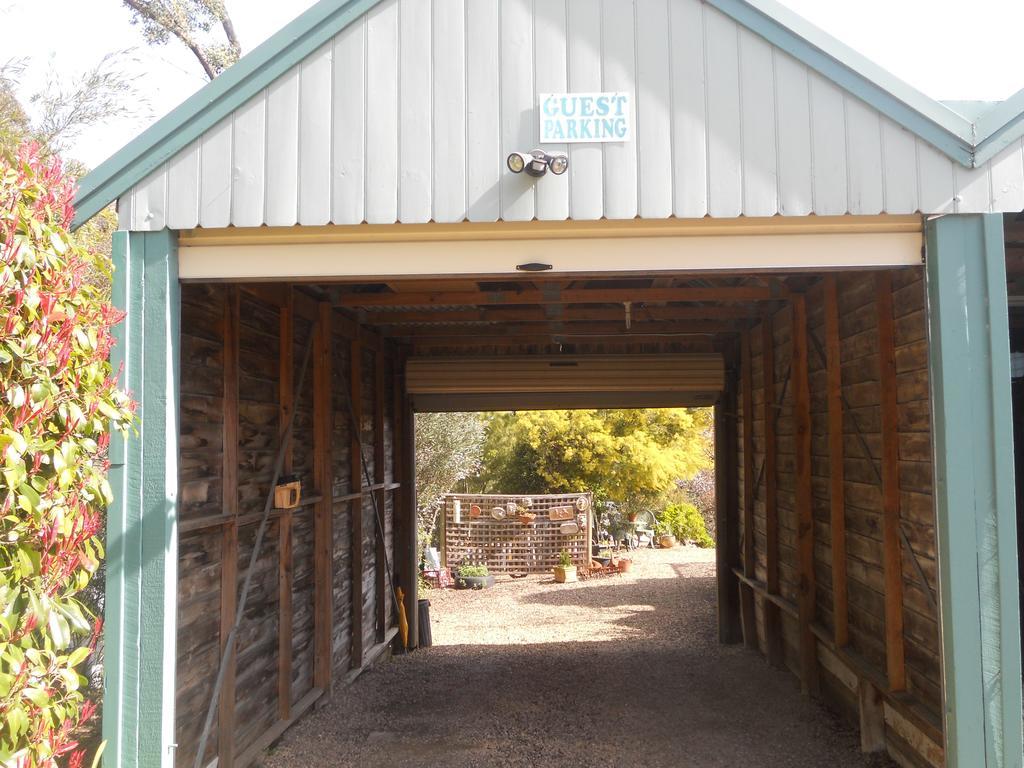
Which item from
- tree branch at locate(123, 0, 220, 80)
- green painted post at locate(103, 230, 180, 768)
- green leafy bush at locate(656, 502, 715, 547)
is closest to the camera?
green painted post at locate(103, 230, 180, 768)

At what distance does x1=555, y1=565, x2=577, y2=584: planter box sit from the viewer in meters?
14.6

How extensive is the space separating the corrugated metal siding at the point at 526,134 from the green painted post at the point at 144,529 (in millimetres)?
261

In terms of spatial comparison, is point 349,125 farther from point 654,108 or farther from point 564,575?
point 564,575

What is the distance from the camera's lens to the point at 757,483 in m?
8.04

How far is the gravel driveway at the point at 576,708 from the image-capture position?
517cm

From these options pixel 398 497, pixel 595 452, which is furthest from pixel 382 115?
pixel 595 452

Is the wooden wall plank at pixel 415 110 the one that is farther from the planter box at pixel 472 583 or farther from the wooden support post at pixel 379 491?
the planter box at pixel 472 583

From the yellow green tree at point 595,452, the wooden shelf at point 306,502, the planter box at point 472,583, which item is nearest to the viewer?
the wooden shelf at point 306,502

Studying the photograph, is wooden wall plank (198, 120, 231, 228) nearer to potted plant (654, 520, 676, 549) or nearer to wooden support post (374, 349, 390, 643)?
wooden support post (374, 349, 390, 643)

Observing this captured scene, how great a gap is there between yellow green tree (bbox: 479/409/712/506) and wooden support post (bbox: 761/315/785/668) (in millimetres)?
9944

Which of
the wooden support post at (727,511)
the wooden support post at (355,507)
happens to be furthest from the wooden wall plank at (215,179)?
the wooden support post at (727,511)

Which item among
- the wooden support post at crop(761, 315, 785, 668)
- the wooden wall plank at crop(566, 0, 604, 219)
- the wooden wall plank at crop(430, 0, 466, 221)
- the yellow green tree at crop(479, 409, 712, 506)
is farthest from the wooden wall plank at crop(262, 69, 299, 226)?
the yellow green tree at crop(479, 409, 712, 506)

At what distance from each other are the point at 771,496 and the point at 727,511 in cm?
177

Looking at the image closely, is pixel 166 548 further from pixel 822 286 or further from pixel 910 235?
pixel 822 286
